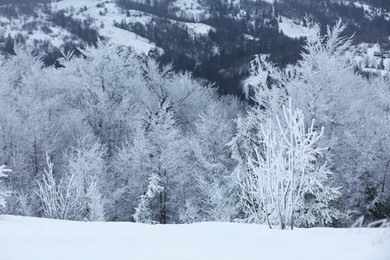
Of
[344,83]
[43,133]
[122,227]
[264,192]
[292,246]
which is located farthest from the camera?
[43,133]

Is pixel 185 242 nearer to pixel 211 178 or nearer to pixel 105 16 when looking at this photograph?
pixel 211 178

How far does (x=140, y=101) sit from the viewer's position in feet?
109

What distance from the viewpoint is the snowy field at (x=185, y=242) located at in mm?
3889

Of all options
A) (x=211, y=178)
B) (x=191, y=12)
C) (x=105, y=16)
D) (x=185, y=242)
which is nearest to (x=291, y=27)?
(x=191, y=12)

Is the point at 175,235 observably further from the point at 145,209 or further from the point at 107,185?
the point at 107,185

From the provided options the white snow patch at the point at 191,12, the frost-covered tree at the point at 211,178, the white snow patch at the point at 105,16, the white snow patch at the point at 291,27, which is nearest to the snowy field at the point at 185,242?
the frost-covered tree at the point at 211,178

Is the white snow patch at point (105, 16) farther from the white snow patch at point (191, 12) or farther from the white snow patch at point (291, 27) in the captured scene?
the white snow patch at point (291, 27)

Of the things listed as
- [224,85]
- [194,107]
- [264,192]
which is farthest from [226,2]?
[264,192]

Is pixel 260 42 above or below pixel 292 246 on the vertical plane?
below

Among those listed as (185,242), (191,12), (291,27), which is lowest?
(291,27)

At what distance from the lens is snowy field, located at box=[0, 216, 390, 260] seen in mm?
3889

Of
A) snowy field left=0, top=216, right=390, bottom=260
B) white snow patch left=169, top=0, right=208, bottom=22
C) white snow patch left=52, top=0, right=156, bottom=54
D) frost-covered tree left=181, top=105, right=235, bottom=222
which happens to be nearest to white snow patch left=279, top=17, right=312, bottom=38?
white snow patch left=169, top=0, right=208, bottom=22

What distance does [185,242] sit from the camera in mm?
4527

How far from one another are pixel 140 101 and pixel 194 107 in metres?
7.80
